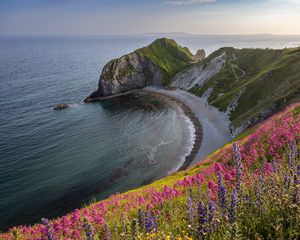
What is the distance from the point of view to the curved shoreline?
5901 cm

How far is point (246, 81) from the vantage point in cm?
9975

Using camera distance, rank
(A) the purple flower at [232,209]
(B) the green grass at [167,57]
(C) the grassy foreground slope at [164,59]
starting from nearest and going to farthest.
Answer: (A) the purple flower at [232,209], (C) the grassy foreground slope at [164,59], (B) the green grass at [167,57]

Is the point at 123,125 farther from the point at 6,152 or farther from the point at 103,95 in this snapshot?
the point at 103,95

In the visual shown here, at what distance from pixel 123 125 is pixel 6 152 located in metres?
34.4

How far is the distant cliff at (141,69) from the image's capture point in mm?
130125

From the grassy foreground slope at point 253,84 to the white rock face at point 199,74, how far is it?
2711 mm

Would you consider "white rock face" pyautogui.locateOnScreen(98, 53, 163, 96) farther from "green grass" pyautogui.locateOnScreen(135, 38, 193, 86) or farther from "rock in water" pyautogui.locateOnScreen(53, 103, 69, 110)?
"rock in water" pyautogui.locateOnScreen(53, 103, 69, 110)

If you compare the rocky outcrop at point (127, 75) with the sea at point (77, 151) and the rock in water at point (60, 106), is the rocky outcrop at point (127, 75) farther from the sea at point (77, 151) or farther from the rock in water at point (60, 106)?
the rock in water at point (60, 106)

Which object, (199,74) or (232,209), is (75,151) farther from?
(199,74)

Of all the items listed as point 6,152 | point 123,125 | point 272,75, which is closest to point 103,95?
point 123,125

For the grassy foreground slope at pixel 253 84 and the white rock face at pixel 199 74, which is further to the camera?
the white rock face at pixel 199 74

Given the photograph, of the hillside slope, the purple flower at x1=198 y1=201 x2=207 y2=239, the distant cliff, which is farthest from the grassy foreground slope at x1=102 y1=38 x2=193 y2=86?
the purple flower at x1=198 y1=201 x2=207 y2=239

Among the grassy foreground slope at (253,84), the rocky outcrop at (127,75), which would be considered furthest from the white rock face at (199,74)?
Answer: the rocky outcrop at (127,75)

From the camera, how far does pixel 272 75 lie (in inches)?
3054
